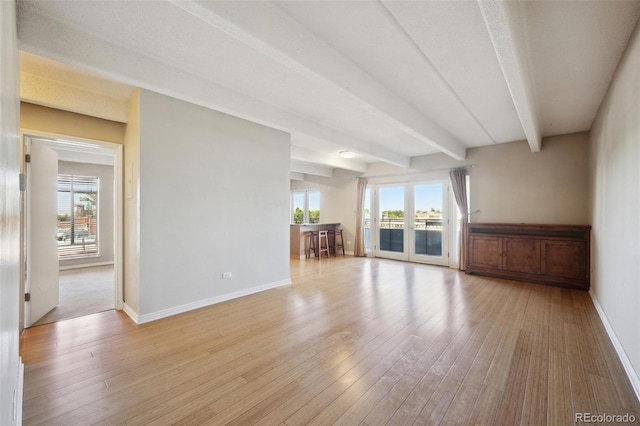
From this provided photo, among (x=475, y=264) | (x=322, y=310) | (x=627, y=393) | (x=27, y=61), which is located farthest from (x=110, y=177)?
(x=627, y=393)

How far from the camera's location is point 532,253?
4.95 meters

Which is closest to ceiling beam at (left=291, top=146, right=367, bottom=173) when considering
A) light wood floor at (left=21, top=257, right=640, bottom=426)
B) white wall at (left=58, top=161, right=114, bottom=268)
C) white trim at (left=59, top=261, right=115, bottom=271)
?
light wood floor at (left=21, top=257, right=640, bottom=426)

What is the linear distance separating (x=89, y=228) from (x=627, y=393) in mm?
9377

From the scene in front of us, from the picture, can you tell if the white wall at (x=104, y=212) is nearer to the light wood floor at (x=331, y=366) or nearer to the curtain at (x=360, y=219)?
the light wood floor at (x=331, y=366)

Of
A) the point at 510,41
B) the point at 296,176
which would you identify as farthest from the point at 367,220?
the point at 510,41

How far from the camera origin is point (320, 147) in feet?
19.3

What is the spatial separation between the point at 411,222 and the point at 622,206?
4.63 meters

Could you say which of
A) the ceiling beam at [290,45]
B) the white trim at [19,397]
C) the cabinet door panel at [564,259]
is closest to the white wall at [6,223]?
the white trim at [19,397]

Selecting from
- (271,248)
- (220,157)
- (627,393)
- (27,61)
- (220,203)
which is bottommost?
(627,393)

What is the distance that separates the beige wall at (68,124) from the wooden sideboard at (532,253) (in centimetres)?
644

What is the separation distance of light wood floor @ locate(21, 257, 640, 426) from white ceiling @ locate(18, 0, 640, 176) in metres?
2.51

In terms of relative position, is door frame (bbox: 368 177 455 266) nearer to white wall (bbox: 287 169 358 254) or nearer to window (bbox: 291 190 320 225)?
white wall (bbox: 287 169 358 254)

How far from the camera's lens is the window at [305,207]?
9.54 m

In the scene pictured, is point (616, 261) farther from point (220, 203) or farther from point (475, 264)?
point (220, 203)
